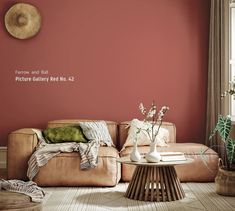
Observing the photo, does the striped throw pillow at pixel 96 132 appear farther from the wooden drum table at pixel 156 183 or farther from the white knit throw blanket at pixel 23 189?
the white knit throw blanket at pixel 23 189

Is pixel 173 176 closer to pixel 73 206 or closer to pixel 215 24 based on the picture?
pixel 73 206

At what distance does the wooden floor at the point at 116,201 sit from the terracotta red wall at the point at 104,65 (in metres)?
1.53

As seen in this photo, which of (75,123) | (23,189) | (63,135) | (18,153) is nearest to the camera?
(23,189)

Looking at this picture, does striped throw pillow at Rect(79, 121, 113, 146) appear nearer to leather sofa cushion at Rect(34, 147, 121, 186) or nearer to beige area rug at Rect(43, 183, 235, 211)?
leather sofa cushion at Rect(34, 147, 121, 186)

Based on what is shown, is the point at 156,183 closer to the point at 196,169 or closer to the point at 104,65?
the point at 196,169

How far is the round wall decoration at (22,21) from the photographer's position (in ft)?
22.9

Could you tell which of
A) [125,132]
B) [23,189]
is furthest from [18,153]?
[23,189]

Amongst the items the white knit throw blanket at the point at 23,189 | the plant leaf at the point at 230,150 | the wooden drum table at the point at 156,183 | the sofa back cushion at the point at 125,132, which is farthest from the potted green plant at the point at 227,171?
the white knit throw blanket at the point at 23,189

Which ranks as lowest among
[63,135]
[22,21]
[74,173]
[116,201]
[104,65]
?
[116,201]

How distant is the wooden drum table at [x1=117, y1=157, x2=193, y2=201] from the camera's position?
5.06 m

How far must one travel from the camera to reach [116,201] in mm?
5066

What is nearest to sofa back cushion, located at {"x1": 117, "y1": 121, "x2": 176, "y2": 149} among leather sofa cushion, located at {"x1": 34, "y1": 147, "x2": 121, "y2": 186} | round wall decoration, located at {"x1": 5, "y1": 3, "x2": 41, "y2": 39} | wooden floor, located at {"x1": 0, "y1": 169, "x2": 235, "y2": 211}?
leather sofa cushion, located at {"x1": 34, "y1": 147, "x2": 121, "y2": 186}

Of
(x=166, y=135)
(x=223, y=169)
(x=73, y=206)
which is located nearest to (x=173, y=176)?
(x=223, y=169)

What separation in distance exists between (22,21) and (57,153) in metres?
2.00
